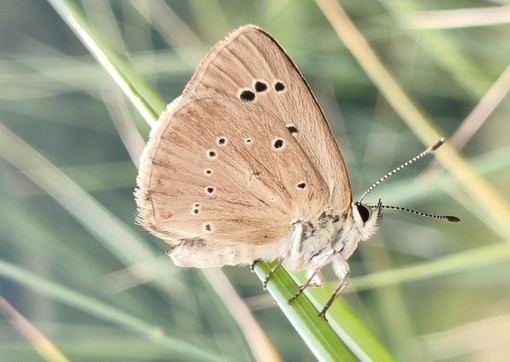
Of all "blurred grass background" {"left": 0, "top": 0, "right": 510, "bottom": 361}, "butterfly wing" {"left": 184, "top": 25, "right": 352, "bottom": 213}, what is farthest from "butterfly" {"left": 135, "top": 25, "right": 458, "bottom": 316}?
"blurred grass background" {"left": 0, "top": 0, "right": 510, "bottom": 361}

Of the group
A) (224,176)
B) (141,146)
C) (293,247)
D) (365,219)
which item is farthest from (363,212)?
(141,146)

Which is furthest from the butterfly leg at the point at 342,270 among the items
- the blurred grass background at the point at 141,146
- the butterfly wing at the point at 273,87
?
the blurred grass background at the point at 141,146

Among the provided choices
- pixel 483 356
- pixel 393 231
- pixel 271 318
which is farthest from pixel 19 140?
pixel 483 356

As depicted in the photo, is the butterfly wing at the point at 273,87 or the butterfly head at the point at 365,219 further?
the butterfly head at the point at 365,219

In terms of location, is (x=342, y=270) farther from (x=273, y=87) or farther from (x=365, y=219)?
(x=273, y=87)

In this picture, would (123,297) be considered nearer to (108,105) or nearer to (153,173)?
(108,105)

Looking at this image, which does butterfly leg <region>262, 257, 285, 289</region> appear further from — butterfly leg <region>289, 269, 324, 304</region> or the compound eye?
the compound eye

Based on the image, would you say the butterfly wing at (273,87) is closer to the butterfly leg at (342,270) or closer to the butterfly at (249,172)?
the butterfly at (249,172)
